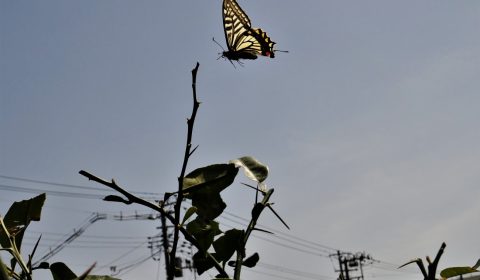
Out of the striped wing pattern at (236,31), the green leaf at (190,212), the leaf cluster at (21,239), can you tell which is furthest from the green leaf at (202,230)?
the striped wing pattern at (236,31)

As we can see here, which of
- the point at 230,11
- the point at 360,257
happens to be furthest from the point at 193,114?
the point at 360,257

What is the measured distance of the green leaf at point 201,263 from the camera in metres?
0.99

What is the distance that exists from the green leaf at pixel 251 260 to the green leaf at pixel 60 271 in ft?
0.99

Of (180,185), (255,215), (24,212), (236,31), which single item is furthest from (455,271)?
(236,31)

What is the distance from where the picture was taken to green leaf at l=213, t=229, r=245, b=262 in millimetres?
1019

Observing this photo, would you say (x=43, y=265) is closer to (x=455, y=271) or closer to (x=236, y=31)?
(x=455, y=271)

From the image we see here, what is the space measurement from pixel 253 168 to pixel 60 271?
0.33 meters

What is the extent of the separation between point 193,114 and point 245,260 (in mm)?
365

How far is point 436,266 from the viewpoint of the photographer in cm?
72

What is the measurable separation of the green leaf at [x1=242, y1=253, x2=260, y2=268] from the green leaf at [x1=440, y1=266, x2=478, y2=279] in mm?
314

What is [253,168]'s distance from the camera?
0.97 meters

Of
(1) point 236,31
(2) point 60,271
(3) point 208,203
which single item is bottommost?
(2) point 60,271

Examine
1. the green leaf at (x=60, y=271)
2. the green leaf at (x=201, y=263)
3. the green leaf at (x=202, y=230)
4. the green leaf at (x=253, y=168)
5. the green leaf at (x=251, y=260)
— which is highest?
the green leaf at (x=253, y=168)

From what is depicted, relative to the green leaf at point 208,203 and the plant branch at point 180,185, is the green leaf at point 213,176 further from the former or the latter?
the plant branch at point 180,185
